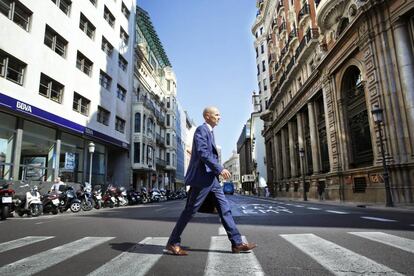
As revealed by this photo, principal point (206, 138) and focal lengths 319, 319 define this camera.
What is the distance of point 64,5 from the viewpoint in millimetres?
22031

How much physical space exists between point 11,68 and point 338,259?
18.1 m

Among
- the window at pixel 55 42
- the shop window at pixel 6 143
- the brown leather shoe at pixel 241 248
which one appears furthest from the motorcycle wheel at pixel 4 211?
the window at pixel 55 42

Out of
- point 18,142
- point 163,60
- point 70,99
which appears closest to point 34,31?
point 70,99

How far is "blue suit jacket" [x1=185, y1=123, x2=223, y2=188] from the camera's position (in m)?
4.04

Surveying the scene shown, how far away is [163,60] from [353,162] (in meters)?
39.0

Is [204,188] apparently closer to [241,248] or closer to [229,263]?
[241,248]

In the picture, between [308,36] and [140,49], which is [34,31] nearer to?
[140,49]

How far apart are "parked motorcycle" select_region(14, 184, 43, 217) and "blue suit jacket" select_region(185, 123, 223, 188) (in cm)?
1018

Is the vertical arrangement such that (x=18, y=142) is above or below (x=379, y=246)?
above

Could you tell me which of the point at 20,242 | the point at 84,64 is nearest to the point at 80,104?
the point at 84,64

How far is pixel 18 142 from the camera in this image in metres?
16.6

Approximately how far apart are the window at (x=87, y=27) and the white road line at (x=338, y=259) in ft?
79.5

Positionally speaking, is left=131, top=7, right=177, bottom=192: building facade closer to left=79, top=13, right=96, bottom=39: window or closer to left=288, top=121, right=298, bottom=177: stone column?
left=79, top=13, right=96, bottom=39: window

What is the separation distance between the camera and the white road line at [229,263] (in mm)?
3062
